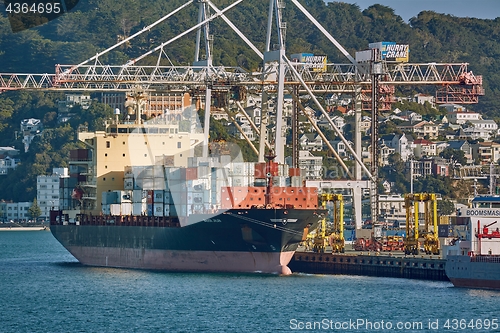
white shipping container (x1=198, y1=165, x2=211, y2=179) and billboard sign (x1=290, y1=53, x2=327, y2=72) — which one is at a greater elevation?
billboard sign (x1=290, y1=53, x2=327, y2=72)

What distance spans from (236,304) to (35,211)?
337 feet

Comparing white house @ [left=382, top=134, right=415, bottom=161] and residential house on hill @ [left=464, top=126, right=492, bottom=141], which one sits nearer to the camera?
white house @ [left=382, top=134, right=415, bottom=161]

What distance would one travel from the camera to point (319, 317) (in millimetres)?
51781

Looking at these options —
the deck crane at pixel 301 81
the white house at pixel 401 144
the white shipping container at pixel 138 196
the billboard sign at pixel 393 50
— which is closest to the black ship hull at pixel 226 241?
the white shipping container at pixel 138 196

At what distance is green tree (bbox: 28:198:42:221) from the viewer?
6112 inches

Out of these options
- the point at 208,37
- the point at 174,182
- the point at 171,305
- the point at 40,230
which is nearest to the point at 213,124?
the point at 40,230

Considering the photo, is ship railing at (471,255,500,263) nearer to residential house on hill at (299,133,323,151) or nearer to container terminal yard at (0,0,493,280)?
container terminal yard at (0,0,493,280)

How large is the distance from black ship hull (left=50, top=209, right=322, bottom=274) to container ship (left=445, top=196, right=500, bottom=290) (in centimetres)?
1186

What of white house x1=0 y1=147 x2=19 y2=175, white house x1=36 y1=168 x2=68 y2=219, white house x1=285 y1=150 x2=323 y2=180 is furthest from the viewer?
white house x1=0 y1=147 x2=19 y2=175

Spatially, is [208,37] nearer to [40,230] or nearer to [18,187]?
[40,230]

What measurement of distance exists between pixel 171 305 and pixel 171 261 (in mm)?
16043

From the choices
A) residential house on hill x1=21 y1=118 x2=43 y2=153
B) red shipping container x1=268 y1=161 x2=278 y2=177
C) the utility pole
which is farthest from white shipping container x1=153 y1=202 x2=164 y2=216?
residential house on hill x1=21 y1=118 x2=43 y2=153

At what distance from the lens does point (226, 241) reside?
6906cm

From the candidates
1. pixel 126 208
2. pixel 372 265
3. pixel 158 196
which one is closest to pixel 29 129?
pixel 126 208
